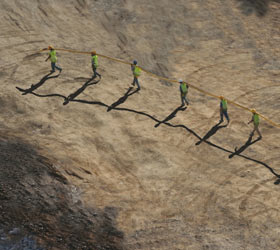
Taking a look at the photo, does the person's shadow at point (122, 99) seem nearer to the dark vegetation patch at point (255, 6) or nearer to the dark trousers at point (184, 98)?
the dark trousers at point (184, 98)

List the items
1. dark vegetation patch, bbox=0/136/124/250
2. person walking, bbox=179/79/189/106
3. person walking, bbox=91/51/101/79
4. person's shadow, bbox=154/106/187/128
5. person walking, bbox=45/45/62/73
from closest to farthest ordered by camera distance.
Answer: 1. dark vegetation patch, bbox=0/136/124/250
2. person's shadow, bbox=154/106/187/128
3. person walking, bbox=179/79/189/106
4. person walking, bbox=45/45/62/73
5. person walking, bbox=91/51/101/79

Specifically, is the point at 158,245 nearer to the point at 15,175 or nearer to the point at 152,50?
the point at 15,175

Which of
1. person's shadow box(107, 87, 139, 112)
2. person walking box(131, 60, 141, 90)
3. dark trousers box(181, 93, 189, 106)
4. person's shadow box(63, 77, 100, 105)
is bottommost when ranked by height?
dark trousers box(181, 93, 189, 106)

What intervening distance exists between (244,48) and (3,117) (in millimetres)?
17157

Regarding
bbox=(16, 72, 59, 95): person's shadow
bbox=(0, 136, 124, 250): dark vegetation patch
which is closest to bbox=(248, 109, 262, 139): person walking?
bbox=(0, 136, 124, 250): dark vegetation patch

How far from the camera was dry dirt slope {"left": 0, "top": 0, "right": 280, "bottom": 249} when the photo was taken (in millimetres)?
13117

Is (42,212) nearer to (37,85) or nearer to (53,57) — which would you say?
(37,85)

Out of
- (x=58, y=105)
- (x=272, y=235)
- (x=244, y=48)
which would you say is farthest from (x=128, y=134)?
(x=244, y=48)

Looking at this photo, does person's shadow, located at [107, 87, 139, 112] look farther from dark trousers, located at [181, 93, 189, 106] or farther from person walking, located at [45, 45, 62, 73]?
person walking, located at [45, 45, 62, 73]

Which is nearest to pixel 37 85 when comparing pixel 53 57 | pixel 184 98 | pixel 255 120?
pixel 53 57

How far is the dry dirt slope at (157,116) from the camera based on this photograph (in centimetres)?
1312

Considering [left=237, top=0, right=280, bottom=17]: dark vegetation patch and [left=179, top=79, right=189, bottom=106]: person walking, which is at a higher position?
[left=237, top=0, right=280, bottom=17]: dark vegetation patch

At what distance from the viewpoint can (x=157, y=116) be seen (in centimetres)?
1850

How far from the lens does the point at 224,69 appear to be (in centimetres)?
2264
